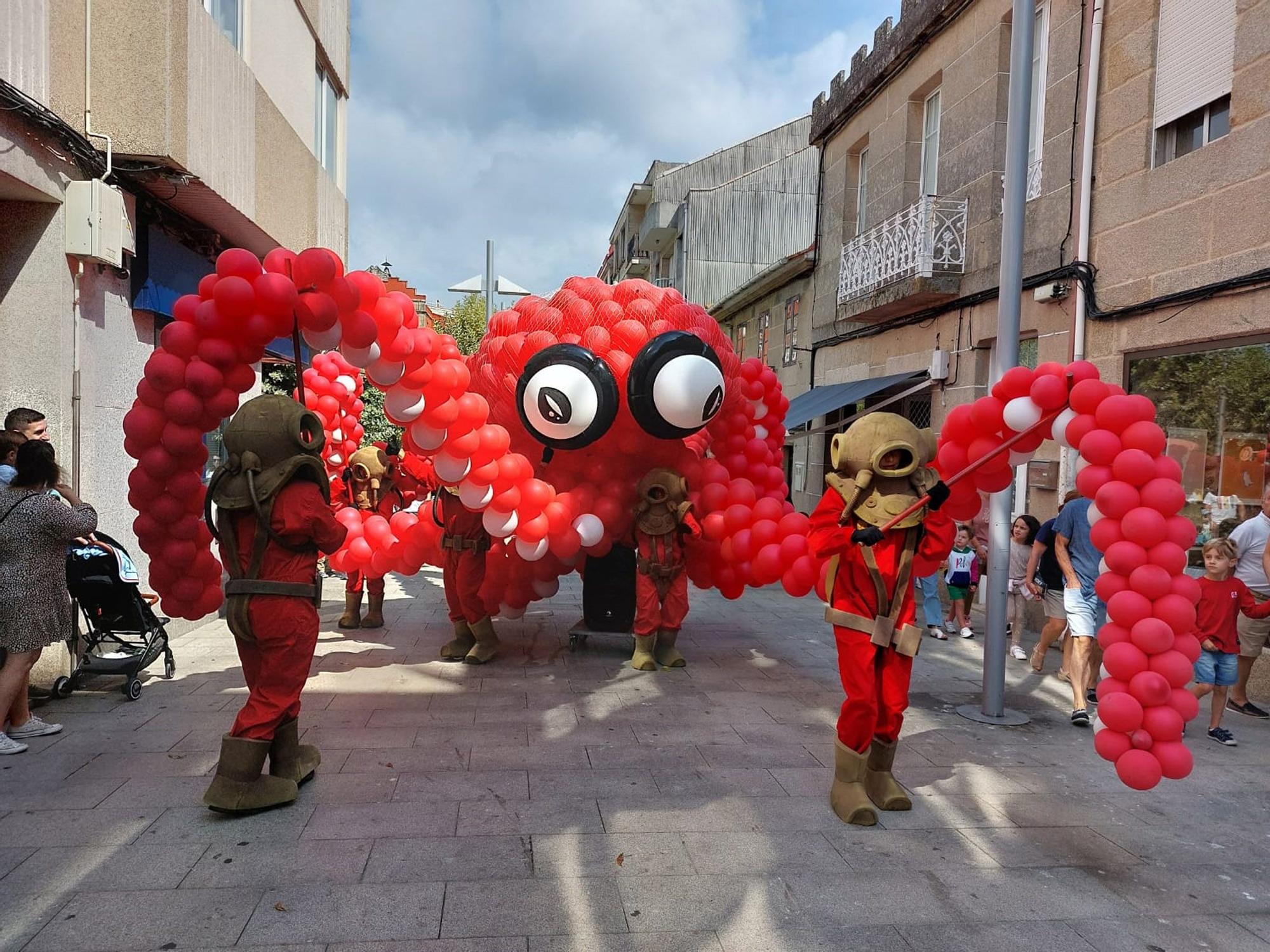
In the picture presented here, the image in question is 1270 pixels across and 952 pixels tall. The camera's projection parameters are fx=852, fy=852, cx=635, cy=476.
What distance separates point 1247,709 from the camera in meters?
6.04

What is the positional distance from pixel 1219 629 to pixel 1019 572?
2334 millimetres

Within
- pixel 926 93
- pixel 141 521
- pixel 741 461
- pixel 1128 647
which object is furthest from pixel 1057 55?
pixel 141 521

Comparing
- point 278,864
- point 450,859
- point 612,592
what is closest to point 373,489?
point 612,592

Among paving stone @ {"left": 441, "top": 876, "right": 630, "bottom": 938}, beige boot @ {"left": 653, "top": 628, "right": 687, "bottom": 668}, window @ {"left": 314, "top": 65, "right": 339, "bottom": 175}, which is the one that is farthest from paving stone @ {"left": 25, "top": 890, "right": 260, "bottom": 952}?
window @ {"left": 314, "top": 65, "right": 339, "bottom": 175}

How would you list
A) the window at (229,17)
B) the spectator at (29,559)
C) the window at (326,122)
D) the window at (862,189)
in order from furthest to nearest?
1. the window at (862,189)
2. the window at (326,122)
3. the window at (229,17)
4. the spectator at (29,559)

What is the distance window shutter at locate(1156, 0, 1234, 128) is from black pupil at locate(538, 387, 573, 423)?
575 cm

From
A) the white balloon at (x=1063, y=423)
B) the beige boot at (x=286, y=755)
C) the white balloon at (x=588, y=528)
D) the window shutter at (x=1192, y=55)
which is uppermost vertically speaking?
the window shutter at (x=1192, y=55)

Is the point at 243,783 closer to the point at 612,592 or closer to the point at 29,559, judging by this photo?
the point at 29,559

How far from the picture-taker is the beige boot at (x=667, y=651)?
6.84 metres

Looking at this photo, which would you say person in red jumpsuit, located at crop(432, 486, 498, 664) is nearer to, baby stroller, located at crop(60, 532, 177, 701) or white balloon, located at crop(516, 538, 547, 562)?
white balloon, located at crop(516, 538, 547, 562)

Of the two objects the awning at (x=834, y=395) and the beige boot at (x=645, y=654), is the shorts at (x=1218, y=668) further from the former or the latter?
the awning at (x=834, y=395)

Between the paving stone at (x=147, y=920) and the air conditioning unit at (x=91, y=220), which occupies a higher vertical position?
the air conditioning unit at (x=91, y=220)

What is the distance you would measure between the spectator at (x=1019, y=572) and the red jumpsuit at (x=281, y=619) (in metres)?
5.90

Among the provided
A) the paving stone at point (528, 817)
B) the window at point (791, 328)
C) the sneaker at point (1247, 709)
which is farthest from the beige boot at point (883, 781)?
the window at point (791, 328)
